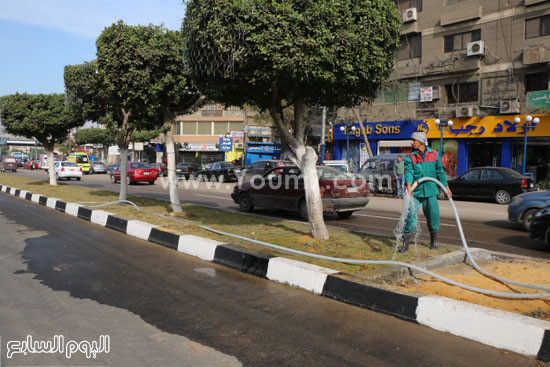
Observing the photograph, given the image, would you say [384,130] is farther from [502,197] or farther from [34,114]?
[34,114]

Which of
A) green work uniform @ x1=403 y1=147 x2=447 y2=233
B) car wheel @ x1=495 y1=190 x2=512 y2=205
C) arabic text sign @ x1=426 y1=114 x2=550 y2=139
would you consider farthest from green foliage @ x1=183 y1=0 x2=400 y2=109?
arabic text sign @ x1=426 y1=114 x2=550 y2=139

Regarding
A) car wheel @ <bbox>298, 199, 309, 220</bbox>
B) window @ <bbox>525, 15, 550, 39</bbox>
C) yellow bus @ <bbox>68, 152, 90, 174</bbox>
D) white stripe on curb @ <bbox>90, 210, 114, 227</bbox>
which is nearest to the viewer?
white stripe on curb @ <bbox>90, 210, 114, 227</bbox>

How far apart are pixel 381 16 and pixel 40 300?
564 centimetres

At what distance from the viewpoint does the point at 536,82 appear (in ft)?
73.7

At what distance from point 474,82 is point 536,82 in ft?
10.6

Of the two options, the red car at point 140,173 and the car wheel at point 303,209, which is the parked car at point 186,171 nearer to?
the red car at point 140,173

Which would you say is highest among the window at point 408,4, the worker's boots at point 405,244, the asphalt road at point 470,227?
the window at point 408,4

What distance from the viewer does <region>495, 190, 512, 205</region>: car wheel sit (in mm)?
16484

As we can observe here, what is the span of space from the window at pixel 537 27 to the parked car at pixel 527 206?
1599 cm

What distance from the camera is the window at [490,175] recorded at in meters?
16.9

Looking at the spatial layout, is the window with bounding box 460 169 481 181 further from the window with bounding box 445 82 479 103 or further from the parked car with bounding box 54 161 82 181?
the parked car with bounding box 54 161 82 181

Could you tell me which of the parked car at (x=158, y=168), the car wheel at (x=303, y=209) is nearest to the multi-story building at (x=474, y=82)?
the car wheel at (x=303, y=209)

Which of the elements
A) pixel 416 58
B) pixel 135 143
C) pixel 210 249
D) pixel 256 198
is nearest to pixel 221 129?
pixel 135 143

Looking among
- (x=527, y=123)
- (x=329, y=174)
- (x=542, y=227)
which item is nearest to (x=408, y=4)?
(x=527, y=123)
